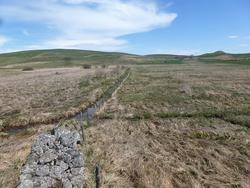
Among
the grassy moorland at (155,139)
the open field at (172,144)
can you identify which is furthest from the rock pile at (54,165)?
the open field at (172,144)

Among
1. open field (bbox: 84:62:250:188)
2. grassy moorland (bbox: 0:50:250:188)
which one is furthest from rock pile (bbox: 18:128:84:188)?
open field (bbox: 84:62:250:188)

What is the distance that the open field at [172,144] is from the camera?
38.8ft

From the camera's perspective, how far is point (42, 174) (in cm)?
1160

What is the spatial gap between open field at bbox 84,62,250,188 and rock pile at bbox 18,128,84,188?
0.62m

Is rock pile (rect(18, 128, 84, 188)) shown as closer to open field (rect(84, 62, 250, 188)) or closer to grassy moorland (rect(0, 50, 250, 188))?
grassy moorland (rect(0, 50, 250, 188))

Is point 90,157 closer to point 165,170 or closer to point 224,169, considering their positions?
point 165,170

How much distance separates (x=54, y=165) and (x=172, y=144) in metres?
6.32

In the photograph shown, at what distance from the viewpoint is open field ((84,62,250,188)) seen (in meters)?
11.8

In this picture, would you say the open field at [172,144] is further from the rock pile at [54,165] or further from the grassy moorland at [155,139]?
the rock pile at [54,165]

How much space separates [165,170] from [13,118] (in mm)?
14937

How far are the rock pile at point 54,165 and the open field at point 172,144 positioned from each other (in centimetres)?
62

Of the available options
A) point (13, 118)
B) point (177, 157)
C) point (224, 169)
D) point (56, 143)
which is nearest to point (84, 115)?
point (13, 118)

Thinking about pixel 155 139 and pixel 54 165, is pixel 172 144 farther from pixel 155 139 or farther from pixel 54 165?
pixel 54 165

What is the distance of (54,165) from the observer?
12141 mm
